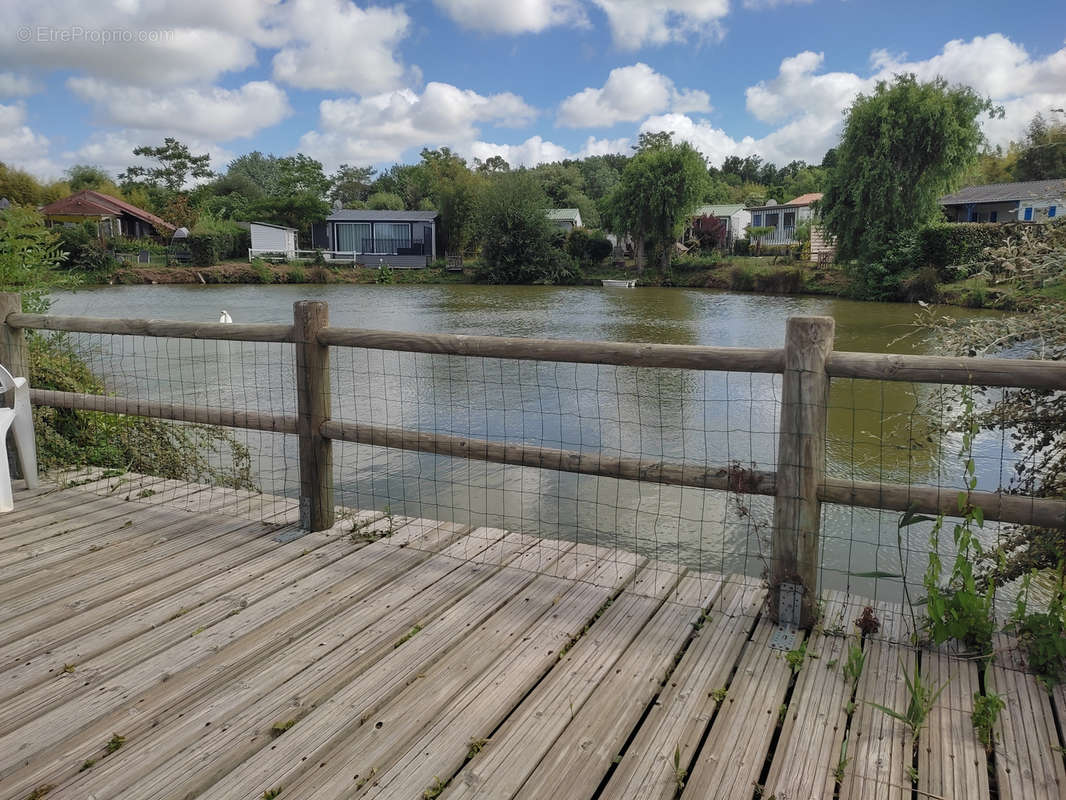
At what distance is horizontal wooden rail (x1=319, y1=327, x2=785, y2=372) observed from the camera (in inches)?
115

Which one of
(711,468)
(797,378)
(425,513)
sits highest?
(797,378)

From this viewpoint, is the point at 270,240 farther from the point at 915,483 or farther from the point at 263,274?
the point at 915,483

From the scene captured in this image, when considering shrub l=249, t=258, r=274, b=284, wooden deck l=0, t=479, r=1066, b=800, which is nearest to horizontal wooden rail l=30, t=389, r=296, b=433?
wooden deck l=0, t=479, r=1066, b=800

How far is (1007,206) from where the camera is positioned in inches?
1508

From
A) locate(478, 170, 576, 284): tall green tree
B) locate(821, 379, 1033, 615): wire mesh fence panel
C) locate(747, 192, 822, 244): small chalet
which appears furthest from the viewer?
locate(747, 192, 822, 244): small chalet

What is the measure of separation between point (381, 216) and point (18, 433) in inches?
1860

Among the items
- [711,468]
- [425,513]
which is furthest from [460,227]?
[711,468]

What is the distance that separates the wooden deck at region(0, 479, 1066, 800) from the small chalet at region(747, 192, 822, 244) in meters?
46.3

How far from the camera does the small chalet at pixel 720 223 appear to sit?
155ft

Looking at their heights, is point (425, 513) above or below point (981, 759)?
below

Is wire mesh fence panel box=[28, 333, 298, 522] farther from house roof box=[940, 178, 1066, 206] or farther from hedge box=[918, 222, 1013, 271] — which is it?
house roof box=[940, 178, 1066, 206]

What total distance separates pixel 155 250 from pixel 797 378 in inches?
1946

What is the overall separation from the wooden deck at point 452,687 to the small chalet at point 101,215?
47016 mm

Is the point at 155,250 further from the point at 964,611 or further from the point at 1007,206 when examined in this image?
the point at 964,611
